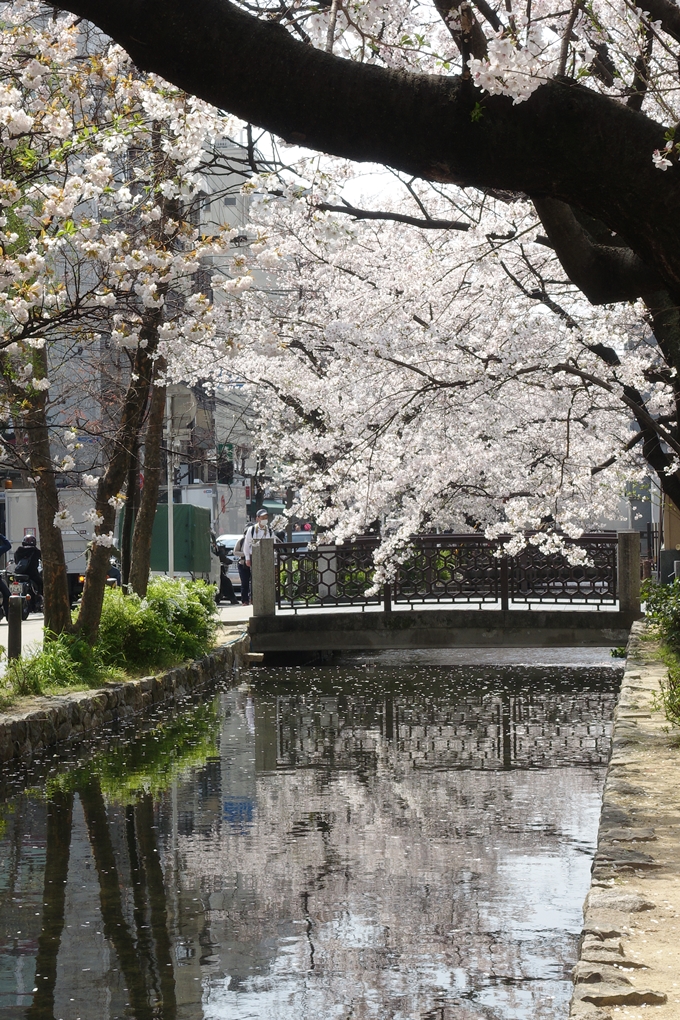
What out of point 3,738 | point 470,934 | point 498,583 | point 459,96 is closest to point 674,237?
point 459,96

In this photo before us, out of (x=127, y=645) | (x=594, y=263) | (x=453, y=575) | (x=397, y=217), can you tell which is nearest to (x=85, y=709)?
(x=127, y=645)

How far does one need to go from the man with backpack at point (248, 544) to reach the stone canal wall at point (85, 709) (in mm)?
7685

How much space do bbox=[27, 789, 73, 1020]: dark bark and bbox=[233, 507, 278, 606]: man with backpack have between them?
1460 centimetres

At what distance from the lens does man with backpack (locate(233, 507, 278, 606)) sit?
2628cm

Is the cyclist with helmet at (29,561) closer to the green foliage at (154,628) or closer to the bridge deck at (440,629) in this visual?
the bridge deck at (440,629)

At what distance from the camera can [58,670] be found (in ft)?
46.2

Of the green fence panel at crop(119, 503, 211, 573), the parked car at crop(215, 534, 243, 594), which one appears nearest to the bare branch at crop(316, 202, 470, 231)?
the green fence panel at crop(119, 503, 211, 573)

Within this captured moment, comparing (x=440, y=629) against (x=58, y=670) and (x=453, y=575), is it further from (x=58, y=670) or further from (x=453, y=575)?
(x=58, y=670)

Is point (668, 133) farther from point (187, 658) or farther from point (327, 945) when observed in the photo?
point (187, 658)

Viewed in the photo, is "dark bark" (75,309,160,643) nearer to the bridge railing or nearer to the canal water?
the canal water

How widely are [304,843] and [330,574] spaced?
1547 centimetres

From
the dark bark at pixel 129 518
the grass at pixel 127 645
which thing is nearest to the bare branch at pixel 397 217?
the grass at pixel 127 645

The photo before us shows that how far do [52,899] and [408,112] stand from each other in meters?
5.36

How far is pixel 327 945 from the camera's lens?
6648 millimetres
